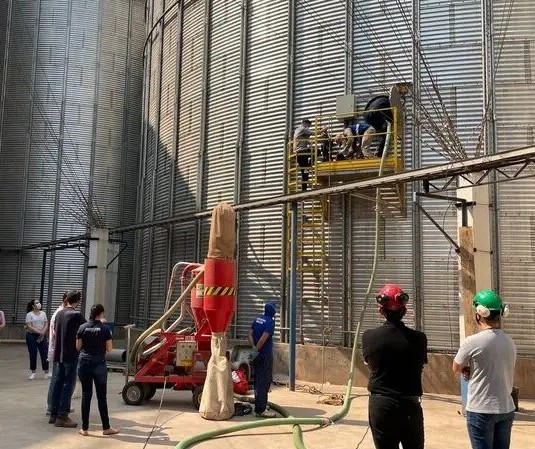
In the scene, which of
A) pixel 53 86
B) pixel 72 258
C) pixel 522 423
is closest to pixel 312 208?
pixel 522 423

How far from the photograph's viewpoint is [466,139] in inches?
505

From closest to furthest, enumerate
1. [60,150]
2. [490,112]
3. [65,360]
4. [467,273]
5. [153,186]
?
[65,360], [467,273], [490,112], [153,186], [60,150]

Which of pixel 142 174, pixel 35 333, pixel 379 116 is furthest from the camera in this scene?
pixel 142 174

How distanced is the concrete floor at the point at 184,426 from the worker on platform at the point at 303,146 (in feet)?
18.1

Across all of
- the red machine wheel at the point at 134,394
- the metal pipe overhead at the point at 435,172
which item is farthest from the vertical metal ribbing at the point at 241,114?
the red machine wheel at the point at 134,394

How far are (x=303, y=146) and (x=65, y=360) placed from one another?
791 cm

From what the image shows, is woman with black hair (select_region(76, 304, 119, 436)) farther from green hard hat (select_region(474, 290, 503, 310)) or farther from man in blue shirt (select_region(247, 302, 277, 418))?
green hard hat (select_region(474, 290, 503, 310))

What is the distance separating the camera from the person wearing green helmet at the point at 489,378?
427 centimetres

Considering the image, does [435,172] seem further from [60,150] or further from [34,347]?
[60,150]

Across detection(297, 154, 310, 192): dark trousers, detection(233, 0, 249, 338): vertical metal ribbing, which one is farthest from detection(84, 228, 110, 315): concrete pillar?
detection(297, 154, 310, 192): dark trousers

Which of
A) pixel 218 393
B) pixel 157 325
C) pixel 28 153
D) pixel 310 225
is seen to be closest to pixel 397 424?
pixel 218 393

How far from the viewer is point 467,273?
10.6m

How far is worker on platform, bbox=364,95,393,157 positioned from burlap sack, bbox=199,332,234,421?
21.6 ft

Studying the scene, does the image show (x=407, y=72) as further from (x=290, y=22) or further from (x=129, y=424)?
(x=129, y=424)
